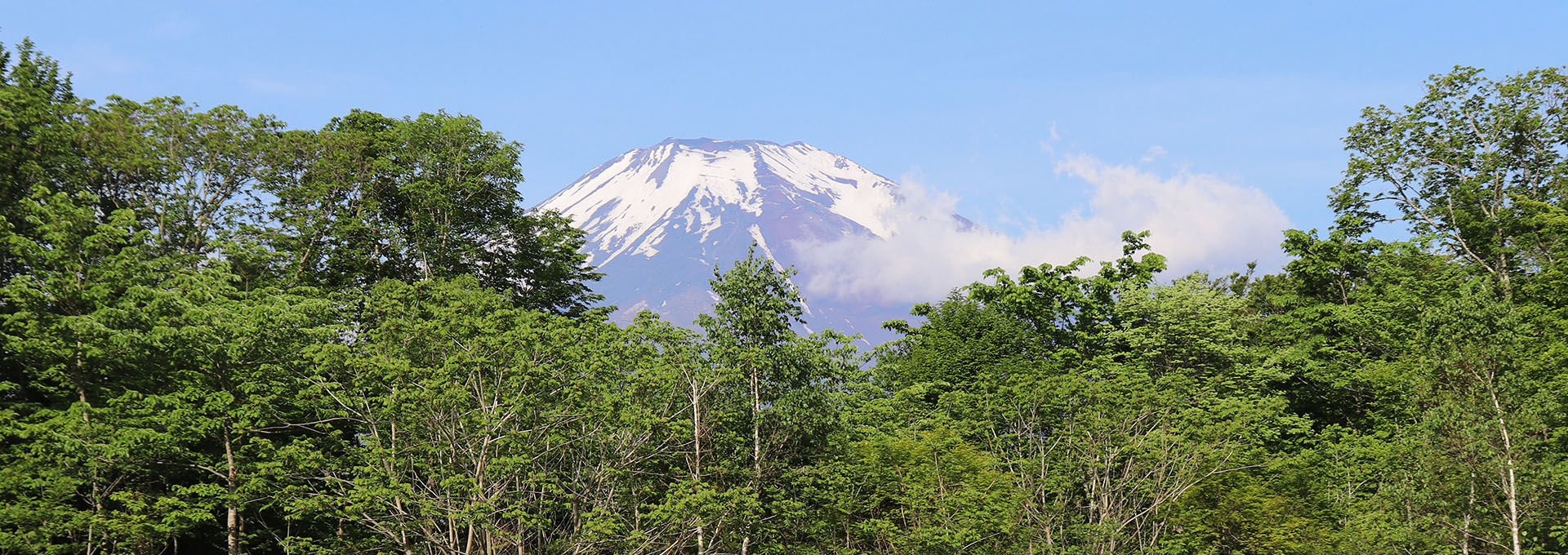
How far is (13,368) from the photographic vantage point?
26250 millimetres

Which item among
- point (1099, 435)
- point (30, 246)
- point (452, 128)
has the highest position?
point (452, 128)

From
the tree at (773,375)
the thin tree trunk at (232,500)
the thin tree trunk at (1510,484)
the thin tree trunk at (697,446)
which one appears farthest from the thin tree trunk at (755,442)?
the thin tree trunk at (1510,484)

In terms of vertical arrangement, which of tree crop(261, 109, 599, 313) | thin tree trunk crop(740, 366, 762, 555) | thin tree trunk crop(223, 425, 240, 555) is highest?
tree crop(261, 109, 599, 313)

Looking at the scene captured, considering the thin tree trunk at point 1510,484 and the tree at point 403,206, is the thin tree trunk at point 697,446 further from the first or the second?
the thin tree trunk at point 1510,484

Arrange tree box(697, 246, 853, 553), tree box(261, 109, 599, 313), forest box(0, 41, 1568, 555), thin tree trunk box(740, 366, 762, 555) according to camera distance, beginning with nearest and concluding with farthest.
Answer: forest box(0, 41, 1568, 555)
thin tree trunk box(740, 366, 762, 555)
tree box(697, 246, 853, 553)
tree box(261, 109, 599, 313)

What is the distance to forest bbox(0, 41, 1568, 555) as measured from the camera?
21453 millimetres

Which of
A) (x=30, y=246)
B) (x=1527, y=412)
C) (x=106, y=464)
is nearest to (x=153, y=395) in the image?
(x=106, y=464)

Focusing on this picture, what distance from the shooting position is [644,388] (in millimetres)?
22891

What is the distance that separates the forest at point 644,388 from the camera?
21453 millimetres

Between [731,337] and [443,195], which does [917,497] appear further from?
[443,195]

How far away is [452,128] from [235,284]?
11056mm

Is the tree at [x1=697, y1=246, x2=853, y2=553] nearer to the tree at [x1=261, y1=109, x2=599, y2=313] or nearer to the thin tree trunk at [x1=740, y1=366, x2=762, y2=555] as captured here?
the thin tree trunk at [x1=740, y1=366, x2=762, y2=555]

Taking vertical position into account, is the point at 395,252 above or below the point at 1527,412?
above

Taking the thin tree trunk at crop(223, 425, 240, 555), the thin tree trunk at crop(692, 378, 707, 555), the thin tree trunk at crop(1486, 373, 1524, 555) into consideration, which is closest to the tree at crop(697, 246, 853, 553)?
the thin tree trunk at crop(692, 378, 707, 555)
